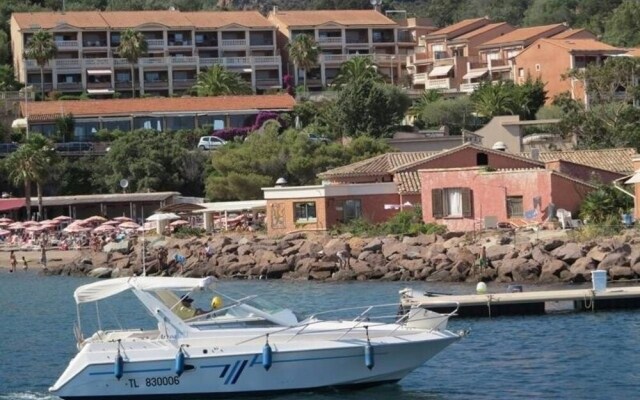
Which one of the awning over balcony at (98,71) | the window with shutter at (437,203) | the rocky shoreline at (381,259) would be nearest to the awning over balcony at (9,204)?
the rocky shoreline at (381,259)

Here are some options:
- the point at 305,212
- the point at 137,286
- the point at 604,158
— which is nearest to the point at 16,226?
the point at 305,212

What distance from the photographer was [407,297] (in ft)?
144

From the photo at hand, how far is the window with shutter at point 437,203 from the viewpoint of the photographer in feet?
221

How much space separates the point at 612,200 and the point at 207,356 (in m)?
35.3

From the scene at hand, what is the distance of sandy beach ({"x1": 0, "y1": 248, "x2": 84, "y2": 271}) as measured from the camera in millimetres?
80531

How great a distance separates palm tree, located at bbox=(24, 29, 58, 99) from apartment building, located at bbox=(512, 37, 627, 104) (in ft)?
123

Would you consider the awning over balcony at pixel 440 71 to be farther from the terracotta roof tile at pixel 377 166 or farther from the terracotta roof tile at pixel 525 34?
the terracotta roof tile at pixel 377 166

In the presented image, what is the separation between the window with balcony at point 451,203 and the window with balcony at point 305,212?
22.9ft

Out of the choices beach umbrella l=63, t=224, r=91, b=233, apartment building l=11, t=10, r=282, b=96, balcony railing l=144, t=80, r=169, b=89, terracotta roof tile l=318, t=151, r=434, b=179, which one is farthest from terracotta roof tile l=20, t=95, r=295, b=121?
terracotta roof tile l=318, t=151, r=434, b=179

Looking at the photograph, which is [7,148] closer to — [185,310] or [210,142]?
[210,142]

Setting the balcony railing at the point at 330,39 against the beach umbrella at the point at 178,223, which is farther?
the balcony railing at the point at 330,39

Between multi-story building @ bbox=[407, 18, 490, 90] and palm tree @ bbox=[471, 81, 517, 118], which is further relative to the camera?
multi-story building @ bbox=[407, 18, 490, 90]

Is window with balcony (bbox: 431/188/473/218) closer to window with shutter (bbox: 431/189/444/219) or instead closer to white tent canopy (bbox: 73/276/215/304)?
window with shutter (bbox: 431/189/444/219)

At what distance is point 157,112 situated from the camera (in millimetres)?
108438
